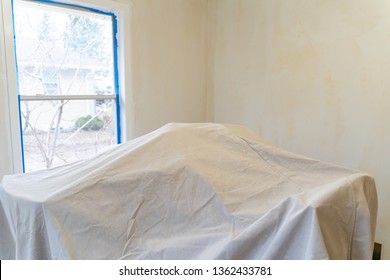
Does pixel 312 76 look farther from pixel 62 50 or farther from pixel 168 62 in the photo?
pixel 62 50

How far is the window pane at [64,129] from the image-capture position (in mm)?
2318

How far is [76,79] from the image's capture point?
2.52 meters

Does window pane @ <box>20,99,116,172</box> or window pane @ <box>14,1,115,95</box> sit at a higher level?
window pane @ <box>14,1,115,95</box>

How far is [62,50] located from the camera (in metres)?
2.41

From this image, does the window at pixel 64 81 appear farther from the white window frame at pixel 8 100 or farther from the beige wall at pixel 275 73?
the beige wall at pixel 275 73

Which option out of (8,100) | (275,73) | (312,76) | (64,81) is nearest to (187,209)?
(8,100)

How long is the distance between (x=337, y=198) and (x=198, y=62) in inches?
102

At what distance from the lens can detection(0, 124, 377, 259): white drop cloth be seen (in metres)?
0.93

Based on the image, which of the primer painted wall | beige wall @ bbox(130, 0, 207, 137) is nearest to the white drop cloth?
the primer painted wall

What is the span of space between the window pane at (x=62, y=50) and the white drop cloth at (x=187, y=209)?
1288 mm

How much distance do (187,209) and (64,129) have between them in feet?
5.84

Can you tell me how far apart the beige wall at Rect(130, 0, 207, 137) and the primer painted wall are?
19 centimetres

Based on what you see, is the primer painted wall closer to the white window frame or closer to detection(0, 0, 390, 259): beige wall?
detection(0, 0, 390, 259): beige wall

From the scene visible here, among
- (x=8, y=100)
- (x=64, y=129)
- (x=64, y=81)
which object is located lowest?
(x=64, y=129)
